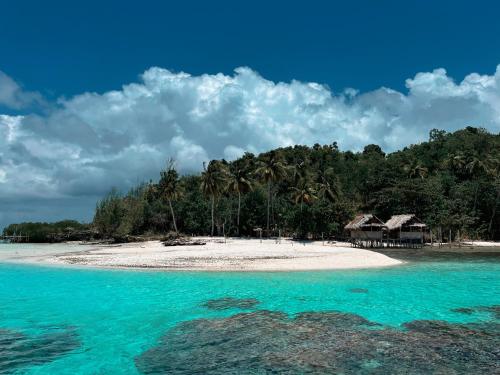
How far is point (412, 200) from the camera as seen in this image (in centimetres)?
5953

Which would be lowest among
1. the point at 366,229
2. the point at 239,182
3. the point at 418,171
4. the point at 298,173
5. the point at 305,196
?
the point at 366,229

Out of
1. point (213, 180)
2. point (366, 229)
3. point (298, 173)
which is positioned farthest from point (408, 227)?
point (213, 180)

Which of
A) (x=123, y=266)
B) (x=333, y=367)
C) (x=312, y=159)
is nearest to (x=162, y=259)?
(x=123, y=266)

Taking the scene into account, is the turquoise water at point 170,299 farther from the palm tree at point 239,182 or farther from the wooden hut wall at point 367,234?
the palm tree at point 239,182

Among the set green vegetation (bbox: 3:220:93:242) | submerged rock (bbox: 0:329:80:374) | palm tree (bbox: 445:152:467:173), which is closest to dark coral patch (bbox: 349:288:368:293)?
submerged rock (bbox: 0:329:80:374)

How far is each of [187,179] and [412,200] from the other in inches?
1613

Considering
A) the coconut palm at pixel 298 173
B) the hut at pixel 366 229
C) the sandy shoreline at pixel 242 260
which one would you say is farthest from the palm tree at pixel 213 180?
the sandy shoreline at pixel 242 260

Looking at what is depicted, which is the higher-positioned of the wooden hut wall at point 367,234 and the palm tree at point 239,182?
the palm tree at point 239,182

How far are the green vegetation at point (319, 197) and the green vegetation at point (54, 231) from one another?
4245 mm

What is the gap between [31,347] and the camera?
12102 mm

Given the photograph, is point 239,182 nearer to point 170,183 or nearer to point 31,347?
point 170,183

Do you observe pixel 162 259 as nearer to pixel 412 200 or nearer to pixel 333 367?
pixel 333 367

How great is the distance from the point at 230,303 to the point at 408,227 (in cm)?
4278

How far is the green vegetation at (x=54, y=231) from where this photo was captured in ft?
236
